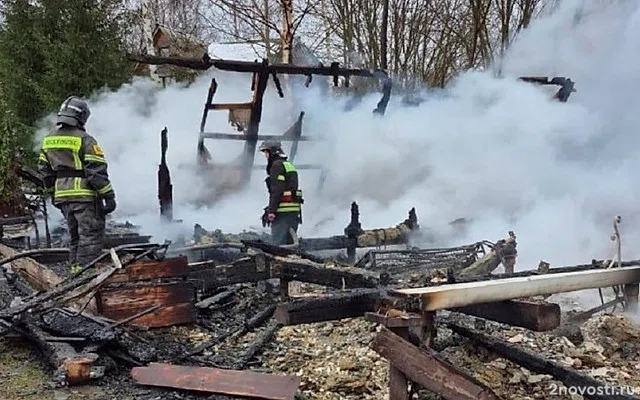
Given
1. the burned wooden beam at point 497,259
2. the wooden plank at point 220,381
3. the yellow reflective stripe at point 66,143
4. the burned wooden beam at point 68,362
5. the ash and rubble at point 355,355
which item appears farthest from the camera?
the burned wooden beam at point 497,259

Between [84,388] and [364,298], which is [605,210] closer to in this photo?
[364,298]

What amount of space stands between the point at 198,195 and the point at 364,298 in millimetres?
8223

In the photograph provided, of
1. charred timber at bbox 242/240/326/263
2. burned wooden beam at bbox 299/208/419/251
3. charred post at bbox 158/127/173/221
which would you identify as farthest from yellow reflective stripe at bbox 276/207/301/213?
charred timber at bbox 242/240/326/263

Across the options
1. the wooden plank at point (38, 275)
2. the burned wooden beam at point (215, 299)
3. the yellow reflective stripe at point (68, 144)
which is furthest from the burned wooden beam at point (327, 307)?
the yellow reflective stripe at point (68, 144)

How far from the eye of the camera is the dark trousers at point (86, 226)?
640 cm

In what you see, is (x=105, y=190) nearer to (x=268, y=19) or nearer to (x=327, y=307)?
(x=327, y=307)

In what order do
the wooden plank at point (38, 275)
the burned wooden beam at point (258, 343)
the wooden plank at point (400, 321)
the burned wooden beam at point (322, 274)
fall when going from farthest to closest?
the burned wooden beam at point (322, 274) → the wooden plank at point (38, 275) → the burned wooden beam at point (258, 343) → the wooden plank at point (400, 321)

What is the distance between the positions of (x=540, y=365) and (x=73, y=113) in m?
4.75

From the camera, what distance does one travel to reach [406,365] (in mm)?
3477

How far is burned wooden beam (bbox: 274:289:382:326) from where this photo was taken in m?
3.60

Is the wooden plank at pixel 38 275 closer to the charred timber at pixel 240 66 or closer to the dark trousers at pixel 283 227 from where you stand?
the dark trousers at pixel 283 227

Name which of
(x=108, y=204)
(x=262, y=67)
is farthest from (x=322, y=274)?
(x=262, y=67)

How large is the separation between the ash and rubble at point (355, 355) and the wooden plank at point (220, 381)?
2.2 inches

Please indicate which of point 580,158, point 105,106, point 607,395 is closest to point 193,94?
point 105,106
